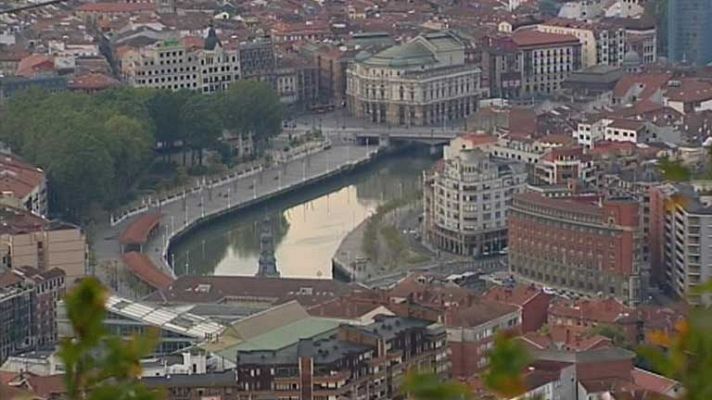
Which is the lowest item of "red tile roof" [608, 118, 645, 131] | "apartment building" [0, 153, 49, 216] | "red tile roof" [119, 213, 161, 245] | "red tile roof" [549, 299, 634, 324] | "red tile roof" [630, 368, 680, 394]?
"red tile roof" [119, 213, 161, 245]

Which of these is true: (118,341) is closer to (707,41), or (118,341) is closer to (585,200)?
(585,200)

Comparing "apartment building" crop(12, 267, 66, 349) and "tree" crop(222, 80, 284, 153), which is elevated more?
"apartment building" crop(12, 267, 66, 349)

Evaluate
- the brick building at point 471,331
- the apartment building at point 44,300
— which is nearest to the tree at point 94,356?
the brick building at point 471,331

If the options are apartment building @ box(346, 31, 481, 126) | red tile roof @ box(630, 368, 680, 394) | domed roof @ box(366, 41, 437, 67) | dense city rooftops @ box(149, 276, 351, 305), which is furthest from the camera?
domed roof @ box(366, 41, 437, 67)

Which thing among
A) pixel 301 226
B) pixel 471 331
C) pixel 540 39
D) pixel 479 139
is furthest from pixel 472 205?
pixel 540 39

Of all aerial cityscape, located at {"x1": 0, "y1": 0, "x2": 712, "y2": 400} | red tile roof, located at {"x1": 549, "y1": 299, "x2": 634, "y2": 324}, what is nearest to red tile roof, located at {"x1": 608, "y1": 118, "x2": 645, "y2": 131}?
aerial cityscape, located at {"x1": 0, "y1": 0, "x2": 712, "y2": 400}

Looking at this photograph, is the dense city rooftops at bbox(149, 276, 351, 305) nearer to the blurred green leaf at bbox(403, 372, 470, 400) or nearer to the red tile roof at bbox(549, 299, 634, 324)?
the red tile roof at bbox(549, 299, 634, 324)
